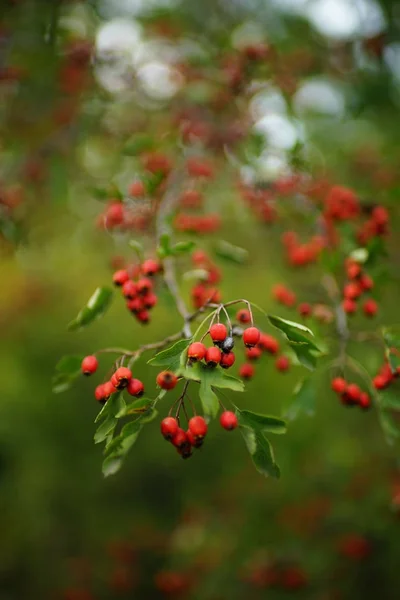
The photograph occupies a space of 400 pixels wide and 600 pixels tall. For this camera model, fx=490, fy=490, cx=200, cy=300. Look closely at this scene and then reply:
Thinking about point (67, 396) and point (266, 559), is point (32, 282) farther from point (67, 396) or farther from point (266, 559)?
point (266, 559)

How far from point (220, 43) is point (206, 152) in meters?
0.81

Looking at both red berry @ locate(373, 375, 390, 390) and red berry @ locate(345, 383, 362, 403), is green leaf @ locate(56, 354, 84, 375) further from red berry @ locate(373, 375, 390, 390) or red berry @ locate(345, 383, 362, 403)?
red berry @ locate(373, 375, 390, 390)

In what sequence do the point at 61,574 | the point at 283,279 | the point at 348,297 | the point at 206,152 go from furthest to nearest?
the point at 61,574, the point at 283,279, the point at 206,152, the point at 348,297

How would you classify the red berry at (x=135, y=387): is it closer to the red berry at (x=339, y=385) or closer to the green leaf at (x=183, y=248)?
the green leaf at (x=183, y=248)

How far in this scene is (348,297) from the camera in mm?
2125

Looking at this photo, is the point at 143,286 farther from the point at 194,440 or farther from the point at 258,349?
the point at 194,440

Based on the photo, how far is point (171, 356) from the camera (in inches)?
55.1

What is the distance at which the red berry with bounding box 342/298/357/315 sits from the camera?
212 centimetres

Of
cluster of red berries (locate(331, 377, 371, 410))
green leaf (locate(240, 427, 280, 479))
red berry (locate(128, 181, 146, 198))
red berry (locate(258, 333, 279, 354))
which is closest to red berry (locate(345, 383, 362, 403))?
cluster of red berries (locate(331, 377, 371, 410))

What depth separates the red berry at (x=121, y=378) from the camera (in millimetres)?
1484

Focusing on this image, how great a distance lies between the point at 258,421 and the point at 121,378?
434 mm

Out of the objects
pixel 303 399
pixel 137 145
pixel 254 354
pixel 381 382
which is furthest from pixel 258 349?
pixel 137 145

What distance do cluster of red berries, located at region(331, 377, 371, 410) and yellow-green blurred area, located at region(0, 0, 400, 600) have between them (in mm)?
216

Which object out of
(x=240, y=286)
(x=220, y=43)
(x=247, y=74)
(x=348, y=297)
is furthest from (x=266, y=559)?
(x=220, y=43)
